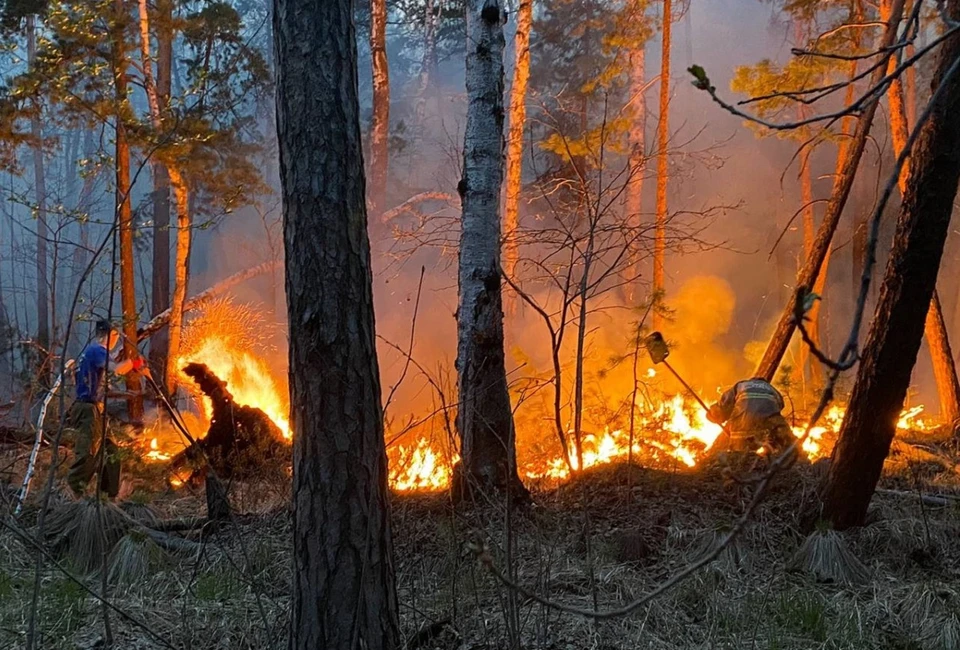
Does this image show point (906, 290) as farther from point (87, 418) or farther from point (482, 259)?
point (87, 418)

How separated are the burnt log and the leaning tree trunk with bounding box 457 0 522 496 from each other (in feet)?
9.90

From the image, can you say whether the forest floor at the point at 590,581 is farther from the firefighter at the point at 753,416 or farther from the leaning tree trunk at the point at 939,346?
the leaning tree trunk at the point at 939,346

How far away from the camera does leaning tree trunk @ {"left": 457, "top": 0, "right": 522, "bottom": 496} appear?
19.0ft

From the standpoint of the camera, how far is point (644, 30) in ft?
43.6

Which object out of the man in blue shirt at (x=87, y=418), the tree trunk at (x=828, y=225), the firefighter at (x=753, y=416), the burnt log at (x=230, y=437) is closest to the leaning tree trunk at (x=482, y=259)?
the firefighter at (x=753, y=416)

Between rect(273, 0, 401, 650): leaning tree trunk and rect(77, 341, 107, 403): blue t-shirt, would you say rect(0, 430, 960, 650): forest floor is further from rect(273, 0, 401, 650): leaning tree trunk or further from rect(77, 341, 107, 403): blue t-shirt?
rect(77, 341, 107, 403): blue t-shirt

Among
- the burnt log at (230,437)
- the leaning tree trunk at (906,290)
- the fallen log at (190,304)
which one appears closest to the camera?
the leaning tree trunk at (906,290)

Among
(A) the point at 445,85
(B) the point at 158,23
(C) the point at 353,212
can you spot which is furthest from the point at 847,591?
(A) the point at 445,85

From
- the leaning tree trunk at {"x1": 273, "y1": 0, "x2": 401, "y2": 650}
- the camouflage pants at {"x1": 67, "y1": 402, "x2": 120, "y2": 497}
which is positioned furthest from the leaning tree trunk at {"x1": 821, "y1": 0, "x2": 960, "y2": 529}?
the camouflage pants at {"x1": 67, "y1": 402, "x2": 120, "y2": 497}

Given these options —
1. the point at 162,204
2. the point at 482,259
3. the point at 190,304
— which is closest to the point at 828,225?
the point at 482,259

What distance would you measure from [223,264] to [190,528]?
26380mm

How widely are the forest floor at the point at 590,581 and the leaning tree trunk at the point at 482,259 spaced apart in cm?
64

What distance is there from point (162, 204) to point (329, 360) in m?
A: 19.0

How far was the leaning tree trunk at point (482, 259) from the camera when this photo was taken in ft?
19.0
